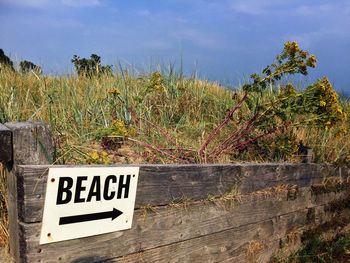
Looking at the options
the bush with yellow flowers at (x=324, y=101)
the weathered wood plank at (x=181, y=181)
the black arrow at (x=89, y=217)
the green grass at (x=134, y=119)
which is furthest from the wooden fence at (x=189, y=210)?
the bush with yellow flowers at (x=324, y=101)

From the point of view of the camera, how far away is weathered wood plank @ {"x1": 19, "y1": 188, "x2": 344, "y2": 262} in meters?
1.98

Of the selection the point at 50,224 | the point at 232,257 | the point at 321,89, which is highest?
the point at 321,89

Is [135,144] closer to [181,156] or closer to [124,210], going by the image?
[181,156]

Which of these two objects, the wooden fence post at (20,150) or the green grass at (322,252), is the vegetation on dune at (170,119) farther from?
the green grass at (322,252)

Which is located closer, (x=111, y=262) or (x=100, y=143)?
(x=111, y=262)

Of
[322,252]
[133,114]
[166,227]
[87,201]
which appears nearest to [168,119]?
[133,114]

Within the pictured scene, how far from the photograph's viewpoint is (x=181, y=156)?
3.16m

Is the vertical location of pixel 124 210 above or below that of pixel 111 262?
above

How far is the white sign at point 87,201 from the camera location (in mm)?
1940

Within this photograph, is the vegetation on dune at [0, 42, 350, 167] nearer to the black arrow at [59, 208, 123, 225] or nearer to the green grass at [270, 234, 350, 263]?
the black arrow at [59, 208, 123, 225]

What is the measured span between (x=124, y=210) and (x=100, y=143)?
Result: 0.94 m

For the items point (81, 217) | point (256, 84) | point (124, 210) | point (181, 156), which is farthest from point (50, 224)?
point (256, 84)

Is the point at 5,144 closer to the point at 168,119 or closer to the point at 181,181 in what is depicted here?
the point at 181,181

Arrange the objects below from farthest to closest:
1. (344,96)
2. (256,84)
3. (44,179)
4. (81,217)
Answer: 1. (344,96)
2. (256,84)
3. (81,217)
4. (44,179)
